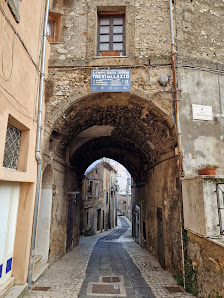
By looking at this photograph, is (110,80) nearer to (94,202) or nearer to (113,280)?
(113,280)

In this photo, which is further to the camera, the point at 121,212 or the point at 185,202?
the point at 121,212

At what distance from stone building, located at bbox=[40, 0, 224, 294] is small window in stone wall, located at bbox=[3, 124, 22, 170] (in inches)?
44.1

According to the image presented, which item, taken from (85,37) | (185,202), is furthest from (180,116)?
(85,37)

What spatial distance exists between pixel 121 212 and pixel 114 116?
126 feet

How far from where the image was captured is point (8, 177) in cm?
390

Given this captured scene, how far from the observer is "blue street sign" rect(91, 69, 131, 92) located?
5.79 metres

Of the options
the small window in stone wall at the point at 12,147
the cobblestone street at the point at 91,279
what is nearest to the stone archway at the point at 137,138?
the cobblestone street at the point at 91,279

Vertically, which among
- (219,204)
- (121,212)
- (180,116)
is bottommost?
(121,212)

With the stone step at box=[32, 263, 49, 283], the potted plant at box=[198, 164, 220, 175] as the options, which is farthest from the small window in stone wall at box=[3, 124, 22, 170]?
the potted plant at box=[198, 164, 220, 175]

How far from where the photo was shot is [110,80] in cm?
582

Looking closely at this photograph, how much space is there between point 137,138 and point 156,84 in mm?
2728

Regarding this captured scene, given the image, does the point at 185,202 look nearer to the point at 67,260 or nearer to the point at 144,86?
the point at 144,86

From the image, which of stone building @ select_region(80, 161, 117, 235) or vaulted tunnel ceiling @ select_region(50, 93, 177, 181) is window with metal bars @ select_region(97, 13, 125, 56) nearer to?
vaulted tunnel ceiling @ select_region(50, 93, 177, 181)

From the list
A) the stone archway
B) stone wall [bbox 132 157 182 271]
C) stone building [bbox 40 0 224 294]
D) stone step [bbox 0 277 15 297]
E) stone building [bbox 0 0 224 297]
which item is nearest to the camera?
stone step [bbox 0 277 15 297]
